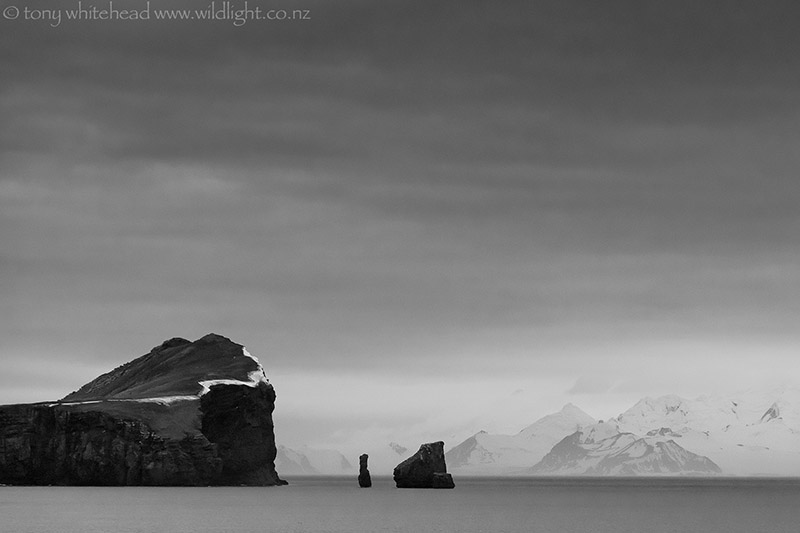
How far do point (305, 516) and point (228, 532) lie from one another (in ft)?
138

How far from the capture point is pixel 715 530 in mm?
173750

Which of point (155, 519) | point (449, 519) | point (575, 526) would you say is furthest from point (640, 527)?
point (155, 519)

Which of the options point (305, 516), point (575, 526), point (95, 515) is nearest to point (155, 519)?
point (95, 515)

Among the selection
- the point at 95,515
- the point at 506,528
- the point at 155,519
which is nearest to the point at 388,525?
the point at 506,528

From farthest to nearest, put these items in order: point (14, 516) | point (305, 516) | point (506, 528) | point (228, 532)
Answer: point (305, 516) < point (14, 516) < point (506, 528) < point (228, 532)

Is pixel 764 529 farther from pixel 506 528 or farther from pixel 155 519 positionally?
pixel 155 519

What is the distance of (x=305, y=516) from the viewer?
199500mm

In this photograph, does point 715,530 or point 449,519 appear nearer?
point 715,530

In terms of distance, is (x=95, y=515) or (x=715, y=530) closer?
(x=715, y=530)

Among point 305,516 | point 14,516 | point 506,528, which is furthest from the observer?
point 305,516

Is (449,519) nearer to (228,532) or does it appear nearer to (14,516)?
(228,532)

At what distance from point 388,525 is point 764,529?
170ft

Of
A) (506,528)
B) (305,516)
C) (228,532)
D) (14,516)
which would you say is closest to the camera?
(228,532)

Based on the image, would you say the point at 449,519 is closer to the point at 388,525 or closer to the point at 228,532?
the point at 388,525
